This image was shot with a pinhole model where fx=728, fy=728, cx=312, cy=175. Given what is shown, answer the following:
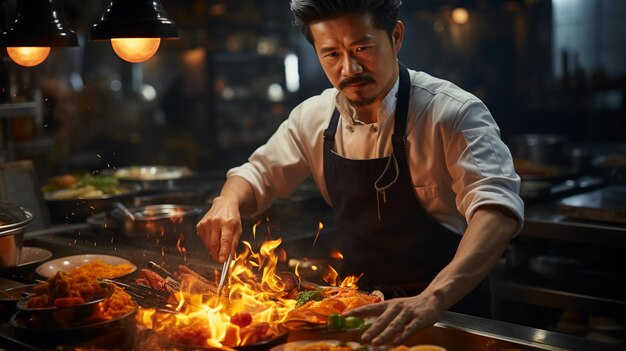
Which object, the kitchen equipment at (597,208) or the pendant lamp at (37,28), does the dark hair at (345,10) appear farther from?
the kitchen equipment at (597,208)

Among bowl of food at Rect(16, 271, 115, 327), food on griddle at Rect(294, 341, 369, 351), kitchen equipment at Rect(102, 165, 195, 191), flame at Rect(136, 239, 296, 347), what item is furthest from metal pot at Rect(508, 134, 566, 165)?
bowl of food at Rect(16, 271, 115, 327)

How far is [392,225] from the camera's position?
3.06m

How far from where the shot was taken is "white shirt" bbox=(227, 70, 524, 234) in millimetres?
2598

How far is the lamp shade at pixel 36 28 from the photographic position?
3.12 m

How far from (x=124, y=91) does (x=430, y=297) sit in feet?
44.0

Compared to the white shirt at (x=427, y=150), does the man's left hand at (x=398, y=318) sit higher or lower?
lower

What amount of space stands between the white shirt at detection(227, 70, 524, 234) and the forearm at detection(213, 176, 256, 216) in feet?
0.09

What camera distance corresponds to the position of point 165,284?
108 inches

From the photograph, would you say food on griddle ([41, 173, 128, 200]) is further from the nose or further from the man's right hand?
the nose

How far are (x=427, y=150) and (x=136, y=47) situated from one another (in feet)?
3.96

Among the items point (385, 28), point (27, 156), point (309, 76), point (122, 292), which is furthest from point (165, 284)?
point (309, 76)

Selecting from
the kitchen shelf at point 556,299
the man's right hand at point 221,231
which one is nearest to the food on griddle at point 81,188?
the man's right hand at point 221,231

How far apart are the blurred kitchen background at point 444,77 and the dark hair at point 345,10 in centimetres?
137

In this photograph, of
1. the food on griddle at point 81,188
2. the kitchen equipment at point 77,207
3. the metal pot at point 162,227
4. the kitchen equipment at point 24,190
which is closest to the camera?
the metal pot at point 162,227
